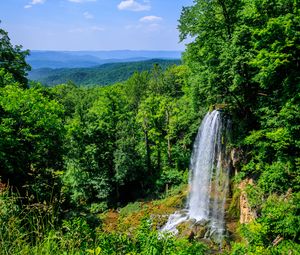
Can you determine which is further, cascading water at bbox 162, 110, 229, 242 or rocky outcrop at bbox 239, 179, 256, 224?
cascading water at bbox 162, 110, 229, 242

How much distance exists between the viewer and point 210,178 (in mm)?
20547

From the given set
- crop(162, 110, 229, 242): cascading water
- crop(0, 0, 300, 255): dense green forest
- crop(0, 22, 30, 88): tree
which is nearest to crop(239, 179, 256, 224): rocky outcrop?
crop(0, 0, 300, 255): dense green forest

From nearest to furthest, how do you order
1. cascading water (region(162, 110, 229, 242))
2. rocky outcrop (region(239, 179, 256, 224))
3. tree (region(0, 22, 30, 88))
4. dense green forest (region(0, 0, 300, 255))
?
dense green forest (region(0, 0, 300, 255)) → rocky outcrop (region(239, 179, 256, 224)) → cascading water (region(162, 110, 229, 242)) → tree (region(0, 22, 30, 88))

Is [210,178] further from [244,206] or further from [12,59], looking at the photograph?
[12,59]

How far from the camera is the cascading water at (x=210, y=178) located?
19125 mm

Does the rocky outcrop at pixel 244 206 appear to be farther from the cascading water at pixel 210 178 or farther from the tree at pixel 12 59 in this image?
the tree at pixel 12 59

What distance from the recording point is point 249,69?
628 inches

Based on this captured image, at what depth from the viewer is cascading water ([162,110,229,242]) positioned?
1912 centimetres

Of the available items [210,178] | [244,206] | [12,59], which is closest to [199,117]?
[210,178]

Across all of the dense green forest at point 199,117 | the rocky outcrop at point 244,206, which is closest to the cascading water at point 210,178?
the dense green forest at point 199,117

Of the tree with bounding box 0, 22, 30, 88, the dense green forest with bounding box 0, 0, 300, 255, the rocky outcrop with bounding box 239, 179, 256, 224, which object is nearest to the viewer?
the dense green forest with bounding box 0, 0, 300, 255

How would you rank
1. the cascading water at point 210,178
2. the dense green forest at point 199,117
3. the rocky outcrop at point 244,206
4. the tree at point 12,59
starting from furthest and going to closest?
1. the tree at point 12,59
2. the cascading water at point 210,178
3. the rocky outcrop at point 244,206
4. the dense green forest at point 199,117

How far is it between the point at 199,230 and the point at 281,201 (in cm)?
675

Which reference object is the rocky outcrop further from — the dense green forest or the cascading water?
the cascading water
